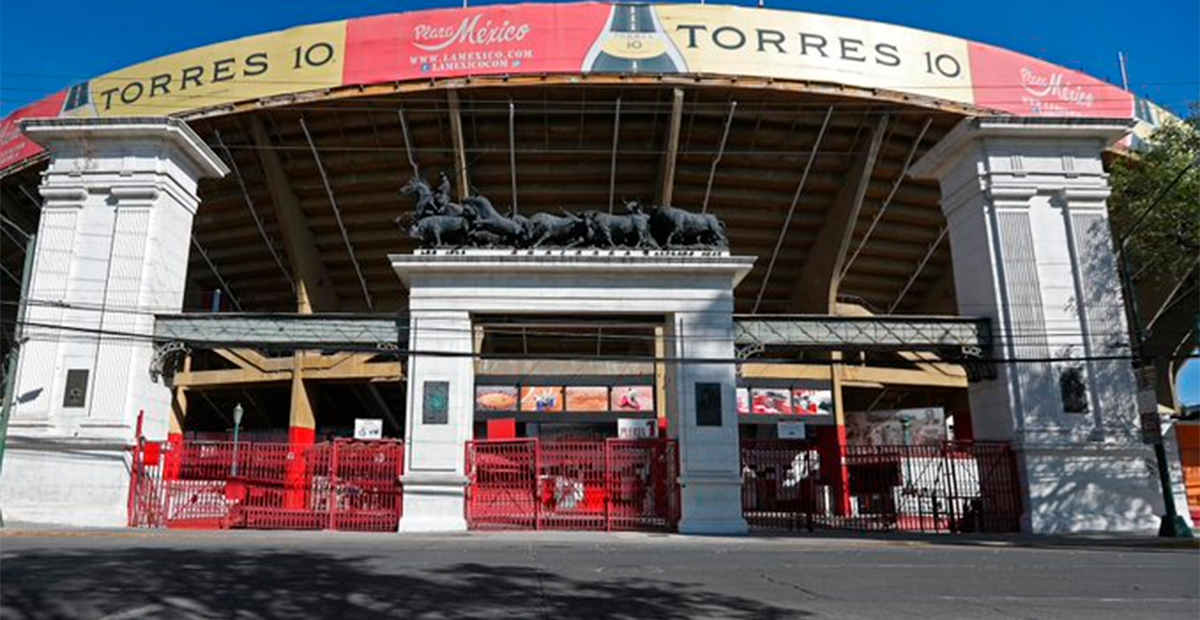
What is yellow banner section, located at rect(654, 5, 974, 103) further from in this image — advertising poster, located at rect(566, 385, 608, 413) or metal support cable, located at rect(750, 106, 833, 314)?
advertising poster, located at rect(566, 385, 608, 413)

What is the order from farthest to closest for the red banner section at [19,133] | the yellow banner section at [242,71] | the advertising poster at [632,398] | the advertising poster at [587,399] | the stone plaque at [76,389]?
the advertising poster at [587,399], the advertising poster at [632,398], the red banner section at [19,133], the yellow banner section at [242,71], the stone plaque at [76,389]

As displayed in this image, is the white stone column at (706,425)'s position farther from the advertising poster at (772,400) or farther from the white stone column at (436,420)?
the advertising poster at (772,400)

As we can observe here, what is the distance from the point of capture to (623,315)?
1980cm

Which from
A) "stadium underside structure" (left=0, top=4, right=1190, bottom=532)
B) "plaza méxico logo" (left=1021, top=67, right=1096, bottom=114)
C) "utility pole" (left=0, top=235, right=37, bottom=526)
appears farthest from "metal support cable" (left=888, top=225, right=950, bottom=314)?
"utility pole" (left=0, top=235, right=37, bottom=526)

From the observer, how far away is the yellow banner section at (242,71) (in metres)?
26.7

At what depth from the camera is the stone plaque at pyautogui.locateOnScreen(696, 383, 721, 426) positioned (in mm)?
18406

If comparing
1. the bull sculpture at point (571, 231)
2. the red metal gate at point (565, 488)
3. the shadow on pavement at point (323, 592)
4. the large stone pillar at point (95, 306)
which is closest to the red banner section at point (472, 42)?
the large stone pillar at point (95, 306)

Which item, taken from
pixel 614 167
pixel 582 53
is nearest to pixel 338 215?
pixel 614 167

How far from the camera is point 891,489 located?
799 inches

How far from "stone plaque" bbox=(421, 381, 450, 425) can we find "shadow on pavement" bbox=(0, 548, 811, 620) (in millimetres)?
8757

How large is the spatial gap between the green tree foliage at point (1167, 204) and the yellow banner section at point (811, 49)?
5799mm

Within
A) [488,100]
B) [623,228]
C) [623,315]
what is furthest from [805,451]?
[488,100]

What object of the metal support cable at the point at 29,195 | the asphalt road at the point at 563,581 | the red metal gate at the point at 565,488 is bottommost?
the asphalt road at the point at 563,581

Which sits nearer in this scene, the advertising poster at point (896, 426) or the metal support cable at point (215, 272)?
the metal support cable at point (215, 272)
